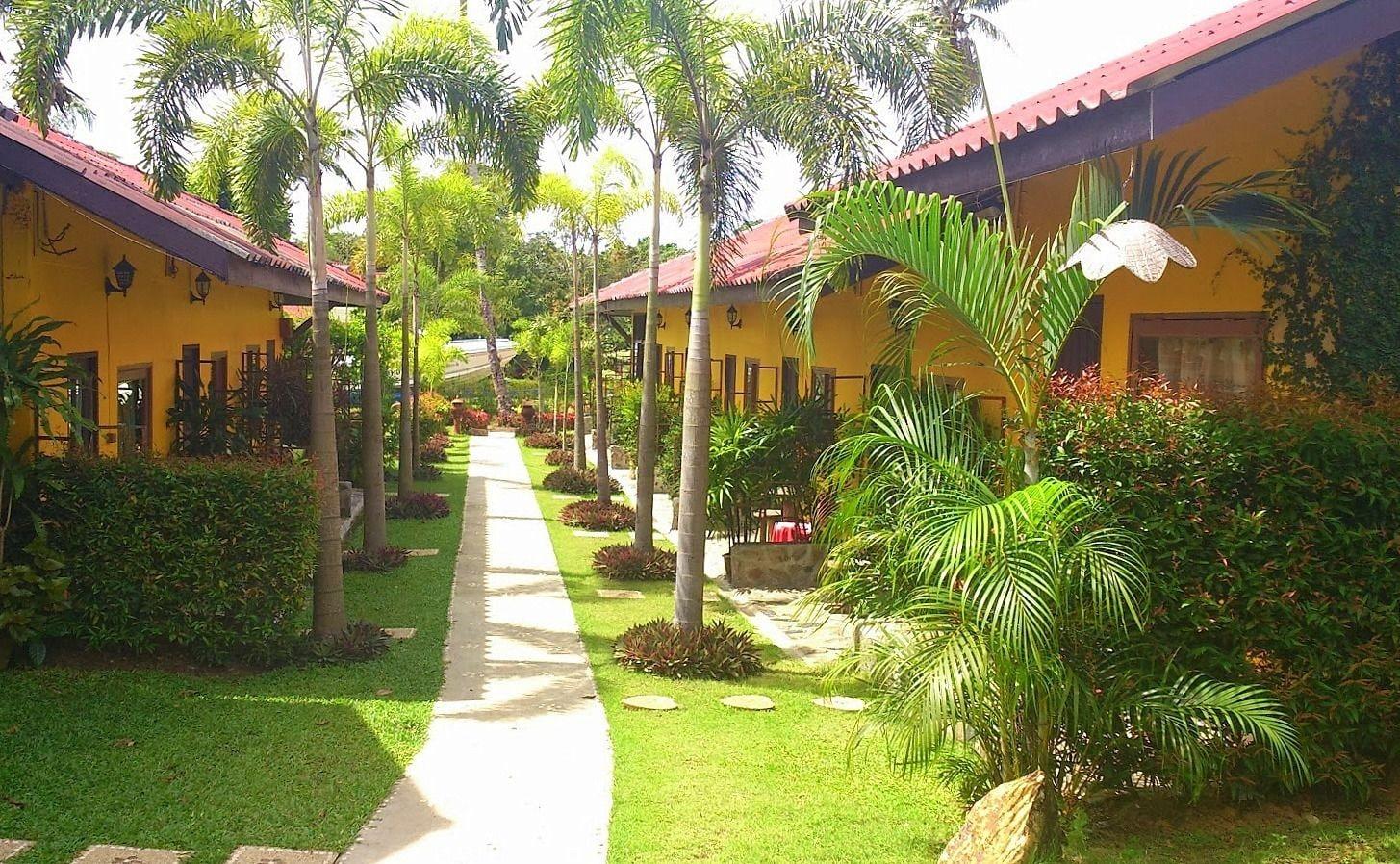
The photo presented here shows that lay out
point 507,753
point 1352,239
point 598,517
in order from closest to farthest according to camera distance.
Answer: point 1352,239 < point 507,753 < point 598,517

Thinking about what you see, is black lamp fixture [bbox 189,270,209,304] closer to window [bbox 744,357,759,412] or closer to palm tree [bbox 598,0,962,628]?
palm tree [bbox 598,0,962,628]

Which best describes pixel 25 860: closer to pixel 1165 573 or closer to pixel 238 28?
pixel 1165 573

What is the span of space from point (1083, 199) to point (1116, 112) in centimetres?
87

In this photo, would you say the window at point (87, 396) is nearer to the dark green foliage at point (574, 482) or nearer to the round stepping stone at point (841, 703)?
the round stepping stone at point (841, 703)

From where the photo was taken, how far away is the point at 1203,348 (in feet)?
25.2

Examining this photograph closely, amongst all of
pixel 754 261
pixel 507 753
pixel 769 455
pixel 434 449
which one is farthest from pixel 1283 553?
pixel 434 449

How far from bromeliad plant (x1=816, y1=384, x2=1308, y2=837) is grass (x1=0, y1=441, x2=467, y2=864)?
266cm

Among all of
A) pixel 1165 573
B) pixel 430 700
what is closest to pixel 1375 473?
pixel 1165 573

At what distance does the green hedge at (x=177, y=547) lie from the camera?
747cm

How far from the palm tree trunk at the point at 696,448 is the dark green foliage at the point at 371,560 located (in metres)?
4.70

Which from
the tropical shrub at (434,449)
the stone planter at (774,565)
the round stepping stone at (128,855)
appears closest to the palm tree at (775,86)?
the stone planter at (774,565)

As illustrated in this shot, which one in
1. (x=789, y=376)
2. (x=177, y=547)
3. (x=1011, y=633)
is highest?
(x=789, y=376)

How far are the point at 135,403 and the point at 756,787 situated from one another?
7.74 meters

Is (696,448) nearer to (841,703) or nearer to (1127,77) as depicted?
(841,703)
